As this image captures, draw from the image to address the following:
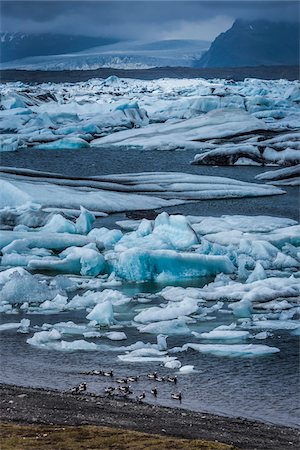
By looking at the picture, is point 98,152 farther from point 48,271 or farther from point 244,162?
point 48,271

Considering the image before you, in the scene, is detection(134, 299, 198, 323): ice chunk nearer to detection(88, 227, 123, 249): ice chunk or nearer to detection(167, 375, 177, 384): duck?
detection(167, 375, 177, 384): duck

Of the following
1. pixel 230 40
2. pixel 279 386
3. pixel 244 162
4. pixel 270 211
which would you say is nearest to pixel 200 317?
pixel 279 386

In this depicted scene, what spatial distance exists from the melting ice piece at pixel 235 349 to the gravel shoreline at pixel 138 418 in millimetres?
2522

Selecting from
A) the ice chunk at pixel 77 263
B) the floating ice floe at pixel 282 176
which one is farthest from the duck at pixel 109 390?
the floating ice floe at pixel 282 176

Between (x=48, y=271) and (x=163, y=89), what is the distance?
164ft

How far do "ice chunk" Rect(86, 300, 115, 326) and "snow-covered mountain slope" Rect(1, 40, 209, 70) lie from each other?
130 metres

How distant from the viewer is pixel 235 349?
13141mm

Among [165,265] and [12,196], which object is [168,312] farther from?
[12,196]

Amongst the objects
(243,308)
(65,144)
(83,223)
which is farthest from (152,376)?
(65,144)

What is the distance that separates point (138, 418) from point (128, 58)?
148m

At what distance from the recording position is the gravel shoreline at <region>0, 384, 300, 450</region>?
30.0 ft

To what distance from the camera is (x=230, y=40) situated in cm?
15762

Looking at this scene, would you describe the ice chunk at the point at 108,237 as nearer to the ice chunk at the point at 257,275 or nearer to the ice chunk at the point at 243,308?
the ice chunk at the point at 257,275

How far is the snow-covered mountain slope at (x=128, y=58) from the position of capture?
146875 millimetres
